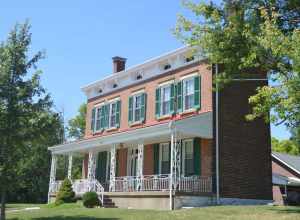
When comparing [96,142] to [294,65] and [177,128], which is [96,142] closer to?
[177,128]

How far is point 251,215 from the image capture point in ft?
54.9

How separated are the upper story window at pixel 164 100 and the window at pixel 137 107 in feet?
6.34

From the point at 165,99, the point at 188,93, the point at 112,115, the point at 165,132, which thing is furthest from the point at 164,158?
the point at 112,115

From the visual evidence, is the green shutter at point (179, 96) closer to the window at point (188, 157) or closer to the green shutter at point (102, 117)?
the window at point (188, 157)

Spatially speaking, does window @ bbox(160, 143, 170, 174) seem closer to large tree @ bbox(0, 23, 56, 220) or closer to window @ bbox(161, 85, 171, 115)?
window @ bbox(161, 85, 171, 115)

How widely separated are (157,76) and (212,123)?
18.6 feet

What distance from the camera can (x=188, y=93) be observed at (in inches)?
1005

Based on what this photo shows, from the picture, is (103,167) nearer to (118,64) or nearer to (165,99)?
(118,64)

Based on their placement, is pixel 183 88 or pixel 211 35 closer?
pixel 211 35

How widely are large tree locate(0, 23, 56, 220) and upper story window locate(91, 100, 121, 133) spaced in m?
11.6

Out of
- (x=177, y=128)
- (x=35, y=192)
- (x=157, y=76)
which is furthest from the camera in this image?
(x=35, y=192)

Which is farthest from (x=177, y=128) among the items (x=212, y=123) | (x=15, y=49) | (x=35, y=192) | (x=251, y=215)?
(x=35, y=192)

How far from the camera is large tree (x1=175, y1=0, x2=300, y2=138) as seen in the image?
49.3 ft

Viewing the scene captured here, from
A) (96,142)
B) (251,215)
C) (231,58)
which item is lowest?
(251,215)
